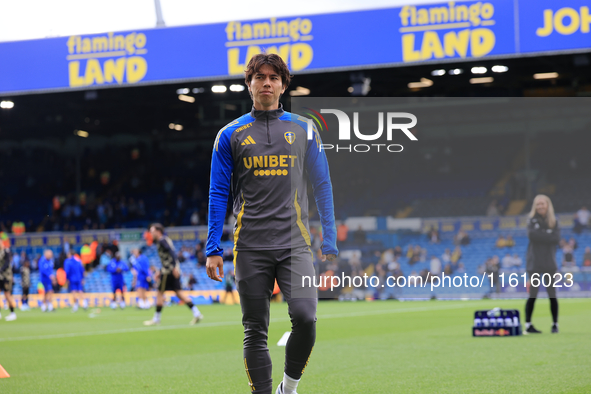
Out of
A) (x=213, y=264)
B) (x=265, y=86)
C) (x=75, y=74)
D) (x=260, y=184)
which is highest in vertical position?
(x=75, y=74)

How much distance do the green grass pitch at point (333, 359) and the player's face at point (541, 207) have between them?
1.59m

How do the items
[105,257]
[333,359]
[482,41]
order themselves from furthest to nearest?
[105,257] < [482,41] < [333,359]

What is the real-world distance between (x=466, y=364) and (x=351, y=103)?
3.23 meters

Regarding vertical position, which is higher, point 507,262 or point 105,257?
point 507,262

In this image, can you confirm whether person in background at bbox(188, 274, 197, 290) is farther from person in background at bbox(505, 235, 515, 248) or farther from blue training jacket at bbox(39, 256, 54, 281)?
person in background at bbox(505, 235, 515, 248)

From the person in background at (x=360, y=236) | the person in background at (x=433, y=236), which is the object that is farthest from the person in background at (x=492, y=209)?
the person in background at (x=360, y=236)

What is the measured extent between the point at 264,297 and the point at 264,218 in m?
0.48

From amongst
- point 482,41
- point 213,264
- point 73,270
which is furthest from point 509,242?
point 73,270

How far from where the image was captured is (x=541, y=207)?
8.03 m

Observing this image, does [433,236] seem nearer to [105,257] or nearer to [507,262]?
[507,262]

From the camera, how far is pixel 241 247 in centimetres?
443

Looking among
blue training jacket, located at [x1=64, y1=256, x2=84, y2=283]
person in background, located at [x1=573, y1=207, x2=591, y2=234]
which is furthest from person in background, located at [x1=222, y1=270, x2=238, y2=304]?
person in background, located at [x1=573, y1=207, x2=591, y2=234]

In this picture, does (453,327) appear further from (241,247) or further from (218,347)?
(241,247)

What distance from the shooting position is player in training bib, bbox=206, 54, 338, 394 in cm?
439
